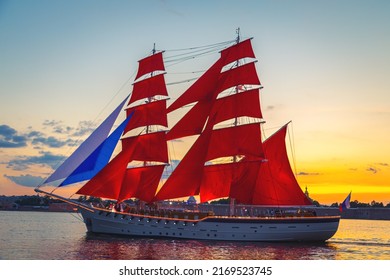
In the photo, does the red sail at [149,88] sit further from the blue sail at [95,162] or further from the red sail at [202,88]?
the blue sail at [95,162]

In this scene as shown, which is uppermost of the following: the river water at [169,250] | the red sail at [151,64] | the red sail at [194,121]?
the red sail at [151,64]

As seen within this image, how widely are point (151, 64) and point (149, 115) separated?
4539 millimetres

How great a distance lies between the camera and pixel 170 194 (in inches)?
1642

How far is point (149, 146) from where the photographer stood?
44.9m

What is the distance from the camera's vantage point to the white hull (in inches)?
1553

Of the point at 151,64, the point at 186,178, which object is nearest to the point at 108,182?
the point at 186,178

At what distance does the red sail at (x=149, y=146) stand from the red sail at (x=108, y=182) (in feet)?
9.94

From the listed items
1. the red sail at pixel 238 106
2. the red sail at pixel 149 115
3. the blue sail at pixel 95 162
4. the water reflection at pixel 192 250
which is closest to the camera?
the water reflection at pixel 192 250

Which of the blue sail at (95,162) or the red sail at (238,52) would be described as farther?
the red sail at (238,52)

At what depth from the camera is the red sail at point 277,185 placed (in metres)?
41.1

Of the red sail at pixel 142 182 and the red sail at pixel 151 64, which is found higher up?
the red sail at pixel 151 64

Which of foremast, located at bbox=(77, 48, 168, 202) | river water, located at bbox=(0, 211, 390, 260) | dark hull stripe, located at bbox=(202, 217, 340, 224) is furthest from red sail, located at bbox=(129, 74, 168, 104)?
river water, located at bbox=(0, 211, 390, 260)

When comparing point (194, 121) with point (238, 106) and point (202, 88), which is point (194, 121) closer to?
point (202, 88)

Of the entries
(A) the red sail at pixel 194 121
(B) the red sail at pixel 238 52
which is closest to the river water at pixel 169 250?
(A) the red sail at pixel 194 121
